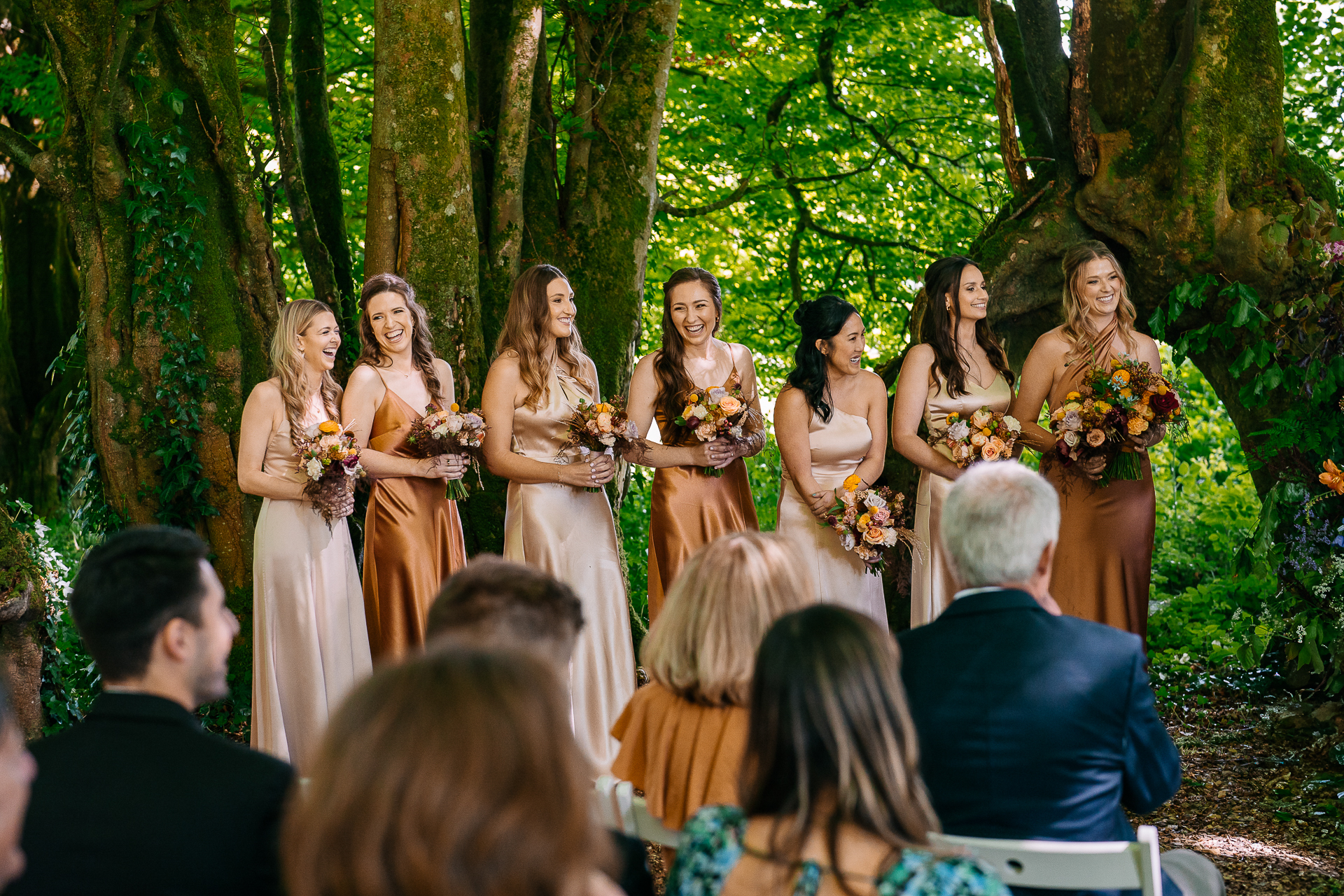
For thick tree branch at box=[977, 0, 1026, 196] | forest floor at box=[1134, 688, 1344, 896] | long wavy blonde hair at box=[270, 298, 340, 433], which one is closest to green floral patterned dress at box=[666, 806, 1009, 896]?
forest floor at box=[1134, 688, 1344, 896]

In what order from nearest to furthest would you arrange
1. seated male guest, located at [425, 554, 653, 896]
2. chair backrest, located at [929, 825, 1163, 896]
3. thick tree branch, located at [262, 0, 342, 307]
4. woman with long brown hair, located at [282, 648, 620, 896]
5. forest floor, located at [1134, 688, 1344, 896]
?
1. woman with long brown hair, located at [282, 648, 620, 896]
2. chair backrest, located at [929, 825, 1163, 896]
3. seated male guest, located at [425, 554, 653, 896]
4. forest floor, located at [1134, 688, 1344, 896]
5. thick tree branch, located at [262, 0, 342, 307]

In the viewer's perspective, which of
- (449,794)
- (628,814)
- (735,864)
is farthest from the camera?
(628,814)

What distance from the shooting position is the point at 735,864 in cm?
206

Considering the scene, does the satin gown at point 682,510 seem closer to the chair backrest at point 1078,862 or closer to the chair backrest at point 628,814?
the chair backrest at point 628,814

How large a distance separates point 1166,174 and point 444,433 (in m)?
4.48

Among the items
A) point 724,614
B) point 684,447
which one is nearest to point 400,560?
point 684,447

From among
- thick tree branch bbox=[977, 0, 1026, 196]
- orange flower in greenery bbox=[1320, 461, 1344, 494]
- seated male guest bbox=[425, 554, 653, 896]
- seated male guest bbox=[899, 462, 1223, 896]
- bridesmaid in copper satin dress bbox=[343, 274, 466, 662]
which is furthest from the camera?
thick tree branch bbox=[977, 0, 1026, 196]

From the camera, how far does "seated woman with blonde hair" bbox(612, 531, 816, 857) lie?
274 centimetres

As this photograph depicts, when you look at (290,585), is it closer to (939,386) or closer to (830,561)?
(830,561)

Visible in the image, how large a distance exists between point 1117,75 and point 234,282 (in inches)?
218

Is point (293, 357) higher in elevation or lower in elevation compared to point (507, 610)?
higher

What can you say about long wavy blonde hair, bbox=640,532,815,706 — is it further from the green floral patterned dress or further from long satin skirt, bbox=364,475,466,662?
long satin skirt, bbox=364,475,466,662

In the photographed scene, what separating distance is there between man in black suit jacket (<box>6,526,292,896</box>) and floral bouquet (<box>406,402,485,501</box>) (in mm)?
3181

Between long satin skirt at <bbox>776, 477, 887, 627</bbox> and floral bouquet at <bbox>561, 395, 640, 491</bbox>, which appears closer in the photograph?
floral bouquet at <bbox>561, 395, 640, 491</bbox>
